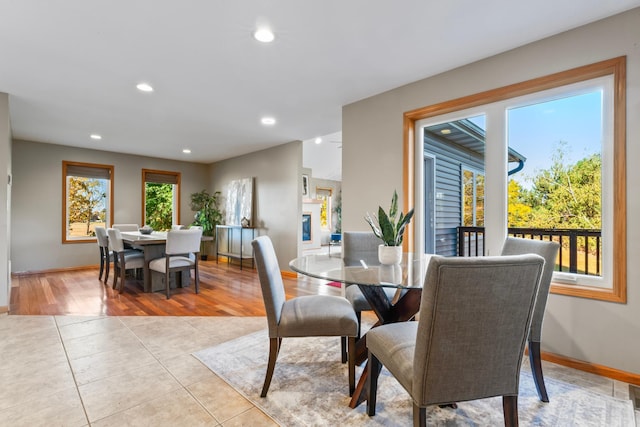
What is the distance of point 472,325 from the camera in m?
Result: 1.17

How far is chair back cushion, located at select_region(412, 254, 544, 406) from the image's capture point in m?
1.12

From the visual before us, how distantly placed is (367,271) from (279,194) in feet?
13.7

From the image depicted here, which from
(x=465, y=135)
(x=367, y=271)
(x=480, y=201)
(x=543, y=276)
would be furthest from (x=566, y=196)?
(x=367, y=271)

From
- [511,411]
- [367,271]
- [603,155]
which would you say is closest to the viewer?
[511,411]

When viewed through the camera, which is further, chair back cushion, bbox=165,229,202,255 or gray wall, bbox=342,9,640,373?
chair back cushion, bbox=165,229,202,255

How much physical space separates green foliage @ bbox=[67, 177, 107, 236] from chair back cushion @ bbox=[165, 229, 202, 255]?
3.43 metres

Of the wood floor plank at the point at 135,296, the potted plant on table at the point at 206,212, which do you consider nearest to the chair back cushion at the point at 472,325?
the wood floor plank at the point at 135,296

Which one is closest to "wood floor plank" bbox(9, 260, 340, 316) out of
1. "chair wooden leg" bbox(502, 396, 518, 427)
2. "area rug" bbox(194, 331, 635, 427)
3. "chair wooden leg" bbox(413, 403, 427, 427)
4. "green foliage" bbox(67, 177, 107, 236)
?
"green foliage" bbox(67, 177, 107, 236)

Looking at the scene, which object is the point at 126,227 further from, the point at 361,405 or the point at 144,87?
the point at 361,405

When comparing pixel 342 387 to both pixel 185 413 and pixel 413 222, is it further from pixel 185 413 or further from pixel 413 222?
pixel 413 222

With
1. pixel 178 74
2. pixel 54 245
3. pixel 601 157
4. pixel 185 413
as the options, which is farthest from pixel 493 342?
pixel 54 245

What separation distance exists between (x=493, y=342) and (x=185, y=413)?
1.59 m

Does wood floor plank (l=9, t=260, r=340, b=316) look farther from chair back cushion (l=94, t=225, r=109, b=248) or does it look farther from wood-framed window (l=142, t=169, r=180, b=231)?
wood-framed window (l=142, t=169, r=180, b=231)

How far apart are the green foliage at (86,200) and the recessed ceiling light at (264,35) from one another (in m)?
5.75
